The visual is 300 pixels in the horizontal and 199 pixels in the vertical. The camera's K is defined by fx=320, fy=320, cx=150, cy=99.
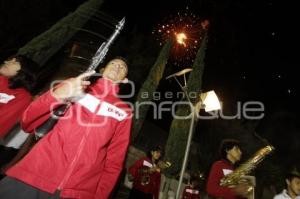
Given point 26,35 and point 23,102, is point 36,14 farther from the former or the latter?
point 23,102

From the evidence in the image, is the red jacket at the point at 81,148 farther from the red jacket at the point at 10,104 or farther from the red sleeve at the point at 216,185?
the red sleeve at the point at 216,185

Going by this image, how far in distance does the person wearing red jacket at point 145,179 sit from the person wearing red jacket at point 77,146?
736cm

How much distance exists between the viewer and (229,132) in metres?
18.9

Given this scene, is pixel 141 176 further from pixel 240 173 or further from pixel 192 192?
pixel 240 173

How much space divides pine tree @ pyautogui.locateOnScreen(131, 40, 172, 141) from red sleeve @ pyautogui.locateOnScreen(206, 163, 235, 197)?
1283cm

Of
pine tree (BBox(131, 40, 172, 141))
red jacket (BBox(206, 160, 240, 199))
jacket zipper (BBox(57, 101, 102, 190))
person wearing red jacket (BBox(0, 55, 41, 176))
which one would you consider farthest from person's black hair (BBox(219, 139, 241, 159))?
pine tree (BBox(131, 40, 172, 141))

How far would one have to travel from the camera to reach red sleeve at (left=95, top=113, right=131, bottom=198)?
120 inches

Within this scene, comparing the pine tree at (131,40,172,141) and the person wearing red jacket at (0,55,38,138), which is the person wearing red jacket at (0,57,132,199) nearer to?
the person wearing red jacket at (0,55,38,138)

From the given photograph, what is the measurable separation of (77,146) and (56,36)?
15.8 m

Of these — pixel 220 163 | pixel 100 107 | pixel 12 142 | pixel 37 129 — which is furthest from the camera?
pixel 220 163

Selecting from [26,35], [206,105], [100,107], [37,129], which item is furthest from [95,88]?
[26,35]

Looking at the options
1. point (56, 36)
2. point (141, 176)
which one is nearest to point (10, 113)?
point (141, 176)

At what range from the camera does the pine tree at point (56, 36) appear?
51.3 ft

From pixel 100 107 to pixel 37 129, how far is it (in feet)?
2.11
